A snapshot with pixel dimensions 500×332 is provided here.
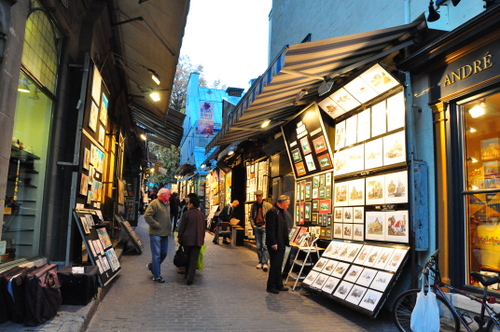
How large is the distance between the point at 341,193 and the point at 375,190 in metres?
1.17

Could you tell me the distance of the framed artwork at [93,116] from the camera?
7.02 meters

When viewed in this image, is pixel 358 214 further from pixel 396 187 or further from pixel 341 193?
pixel 396 187

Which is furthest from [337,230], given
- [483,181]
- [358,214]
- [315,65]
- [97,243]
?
[97,243]

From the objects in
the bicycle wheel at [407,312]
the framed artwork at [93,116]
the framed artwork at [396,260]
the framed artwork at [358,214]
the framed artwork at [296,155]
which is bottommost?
the bicycle wheel at [407,312]

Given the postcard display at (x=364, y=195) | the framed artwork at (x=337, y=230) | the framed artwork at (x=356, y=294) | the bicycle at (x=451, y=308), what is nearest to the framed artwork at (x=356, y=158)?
the postcard display at (x=364, y=195)

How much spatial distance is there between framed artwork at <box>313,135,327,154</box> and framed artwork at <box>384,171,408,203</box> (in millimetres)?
2307

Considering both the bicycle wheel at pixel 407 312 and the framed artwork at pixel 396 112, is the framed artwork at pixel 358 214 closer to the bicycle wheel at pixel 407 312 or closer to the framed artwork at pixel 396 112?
the framed artwork at pixel 396 112

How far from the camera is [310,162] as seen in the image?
29.7 ft

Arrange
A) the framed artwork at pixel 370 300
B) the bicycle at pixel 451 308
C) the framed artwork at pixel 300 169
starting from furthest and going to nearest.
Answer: the framed artwork at pixel 300 169 < the framed artwork at pixel 370 300 < the bicycle at pixel 451 308

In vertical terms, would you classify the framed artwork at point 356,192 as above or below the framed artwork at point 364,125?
below

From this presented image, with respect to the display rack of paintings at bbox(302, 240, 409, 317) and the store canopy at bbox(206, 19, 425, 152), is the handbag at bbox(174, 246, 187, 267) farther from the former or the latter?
the store canopy at bbox(206, 19, 425, 152)

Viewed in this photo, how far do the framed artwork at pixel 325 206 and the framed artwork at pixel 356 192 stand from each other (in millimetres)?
948

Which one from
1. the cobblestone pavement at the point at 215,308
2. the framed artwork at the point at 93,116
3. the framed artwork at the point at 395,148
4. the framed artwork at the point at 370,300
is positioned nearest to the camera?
the cobblestone pavement at the point at 215,308

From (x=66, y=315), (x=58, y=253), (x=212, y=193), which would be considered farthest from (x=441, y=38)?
(x=212, y=193)
